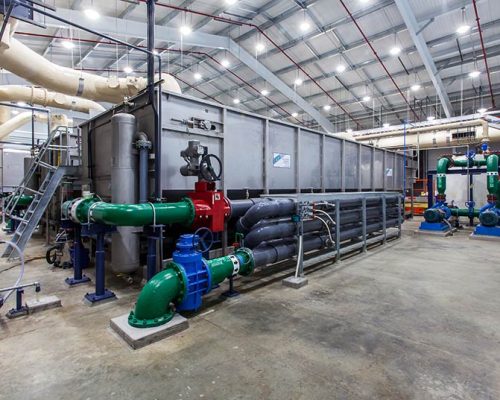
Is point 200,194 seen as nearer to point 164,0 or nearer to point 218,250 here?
point 218,250

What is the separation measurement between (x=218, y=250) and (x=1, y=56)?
3963 mm

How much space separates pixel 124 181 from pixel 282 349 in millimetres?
2310

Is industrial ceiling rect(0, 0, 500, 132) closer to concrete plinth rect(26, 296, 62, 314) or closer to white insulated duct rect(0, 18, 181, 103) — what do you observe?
white insulated duct rect(0, 18, 181, 103)

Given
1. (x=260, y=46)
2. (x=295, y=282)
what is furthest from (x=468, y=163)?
(x=295, y=282)

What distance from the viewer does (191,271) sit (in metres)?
2.41

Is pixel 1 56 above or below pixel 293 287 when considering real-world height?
above

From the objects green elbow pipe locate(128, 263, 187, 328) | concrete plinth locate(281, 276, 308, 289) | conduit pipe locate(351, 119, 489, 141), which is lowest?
concrete plinth locate(281, 276, 308, 289)

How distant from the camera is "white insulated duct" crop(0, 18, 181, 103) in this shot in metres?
4.16

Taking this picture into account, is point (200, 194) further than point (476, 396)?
Yes

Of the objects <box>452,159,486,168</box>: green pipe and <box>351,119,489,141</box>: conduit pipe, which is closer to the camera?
<box>452,159,486,168</box>: green pipe

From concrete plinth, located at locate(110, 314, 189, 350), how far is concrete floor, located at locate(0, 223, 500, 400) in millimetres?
47

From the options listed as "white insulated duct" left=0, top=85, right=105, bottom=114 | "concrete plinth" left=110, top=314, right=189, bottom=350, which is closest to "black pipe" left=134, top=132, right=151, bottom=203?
"concrete plinth" left=110, top=314, right=189, bottom=350

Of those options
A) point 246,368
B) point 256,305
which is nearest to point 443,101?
point 256,305

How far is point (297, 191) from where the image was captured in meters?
5.23
